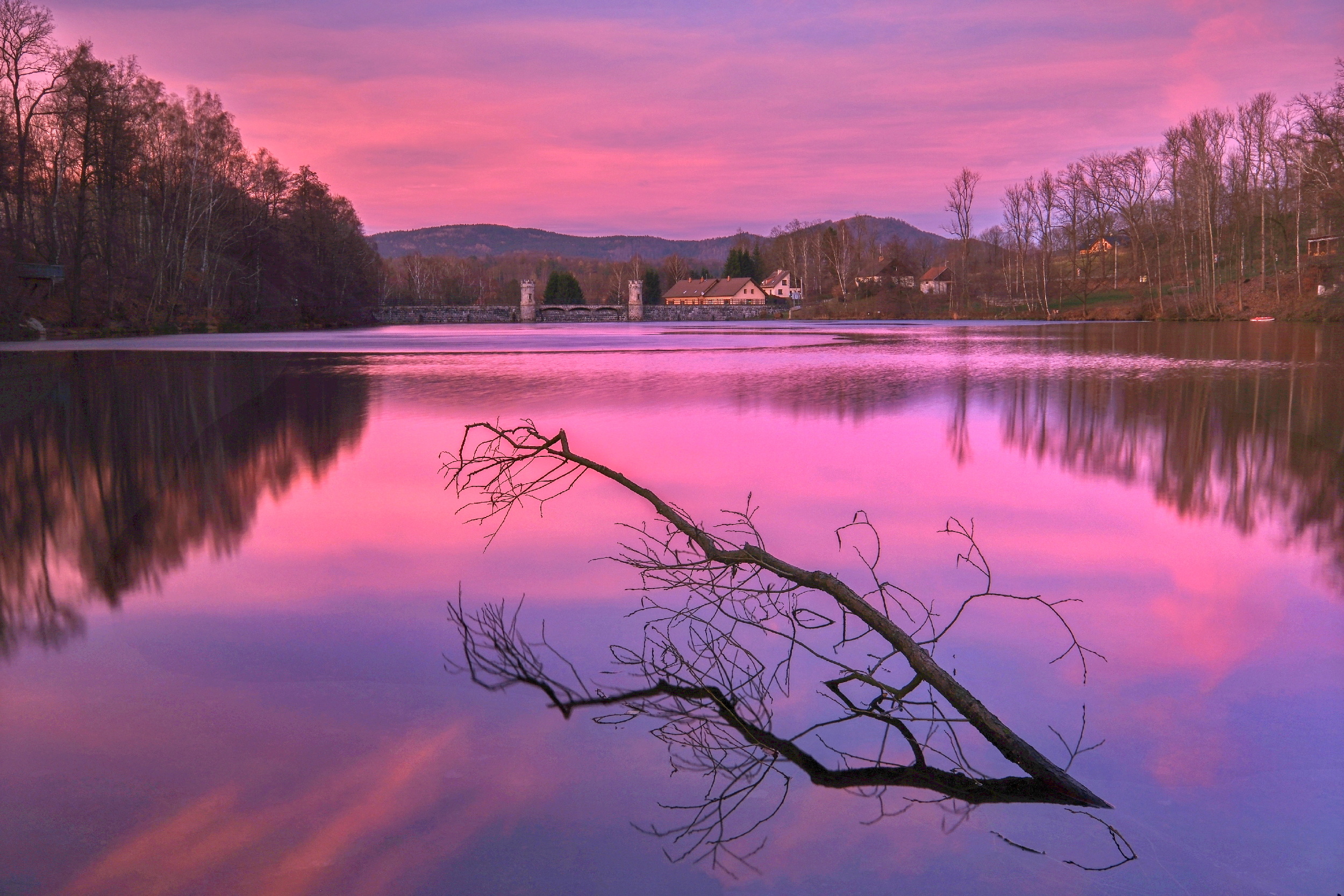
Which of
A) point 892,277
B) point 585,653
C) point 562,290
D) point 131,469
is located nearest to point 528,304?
point 562,290

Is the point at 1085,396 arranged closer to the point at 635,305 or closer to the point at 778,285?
the point at 635,305

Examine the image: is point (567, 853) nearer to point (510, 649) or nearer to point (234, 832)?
point (234, 832)

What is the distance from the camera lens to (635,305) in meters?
129

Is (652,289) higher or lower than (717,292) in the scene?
higher

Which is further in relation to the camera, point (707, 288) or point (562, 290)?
point (707, 288)

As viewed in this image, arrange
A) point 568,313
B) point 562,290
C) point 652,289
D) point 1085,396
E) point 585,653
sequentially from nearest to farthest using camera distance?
point 585,653 → point 1085,396 → point 568,313 → point 562,290 → point 652,289

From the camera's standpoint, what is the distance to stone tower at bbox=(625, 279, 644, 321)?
128 m

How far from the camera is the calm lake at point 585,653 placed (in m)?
3.28

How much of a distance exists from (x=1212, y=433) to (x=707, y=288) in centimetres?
14754

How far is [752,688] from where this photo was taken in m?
4.64

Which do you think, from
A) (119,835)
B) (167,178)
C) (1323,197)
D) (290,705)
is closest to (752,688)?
(290,705)

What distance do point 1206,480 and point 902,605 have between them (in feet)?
19.0

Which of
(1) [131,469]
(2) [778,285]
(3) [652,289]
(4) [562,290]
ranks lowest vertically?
(1) [131,469]

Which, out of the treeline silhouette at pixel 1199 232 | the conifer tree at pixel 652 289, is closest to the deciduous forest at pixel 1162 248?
the treeline silhouette at pixel 1199 232
